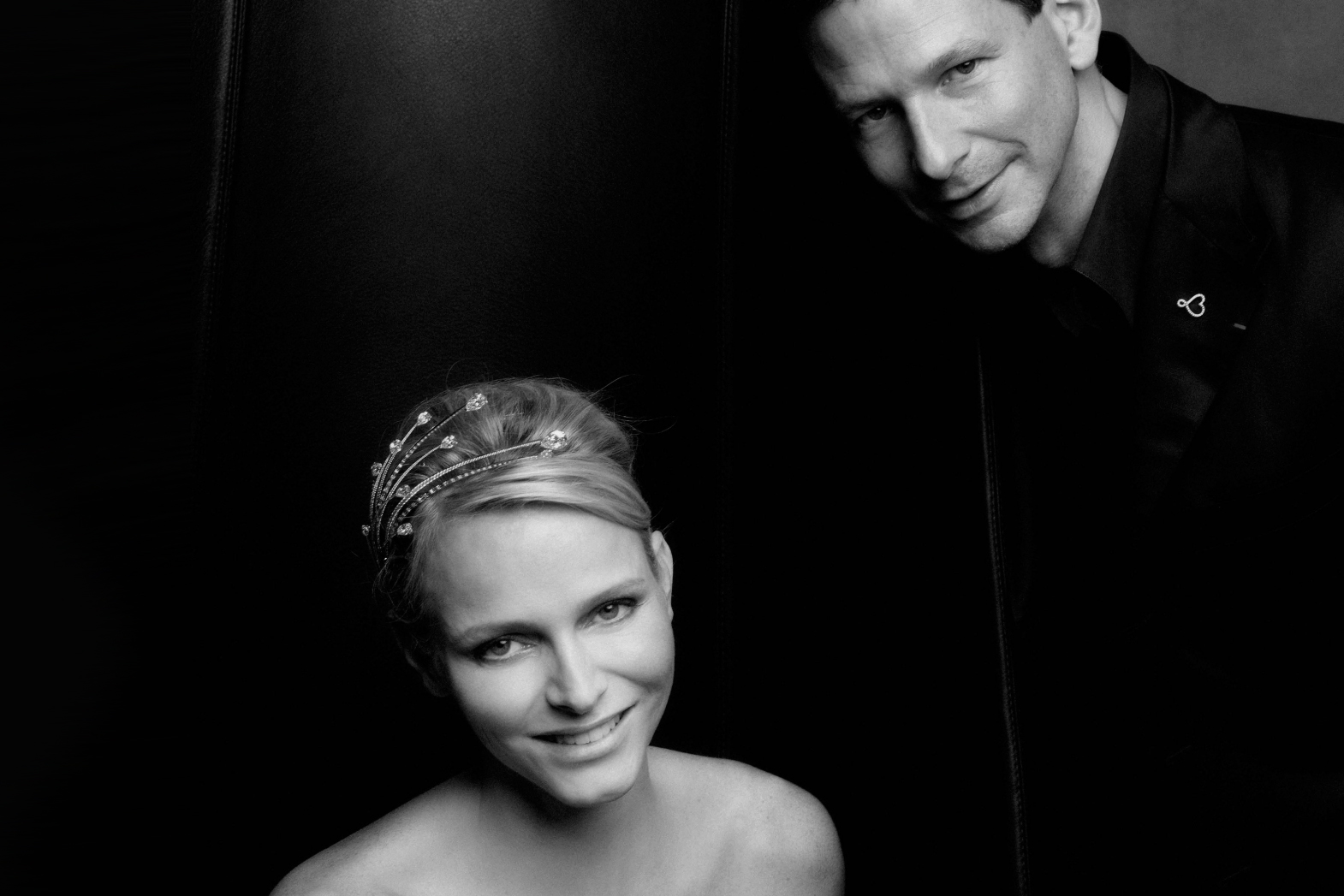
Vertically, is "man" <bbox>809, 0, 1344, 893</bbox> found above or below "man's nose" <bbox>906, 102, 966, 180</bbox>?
below

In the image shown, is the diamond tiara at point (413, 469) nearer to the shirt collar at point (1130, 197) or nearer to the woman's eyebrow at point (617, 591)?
the woman's eyebrow at point (617, 591)

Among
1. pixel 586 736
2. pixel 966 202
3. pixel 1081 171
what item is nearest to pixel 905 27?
pixel 966 202

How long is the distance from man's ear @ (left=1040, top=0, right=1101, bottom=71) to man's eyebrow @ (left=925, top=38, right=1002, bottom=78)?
0.42 ft

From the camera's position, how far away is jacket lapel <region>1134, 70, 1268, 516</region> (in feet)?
5.50

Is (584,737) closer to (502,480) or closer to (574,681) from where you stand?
(574,681)

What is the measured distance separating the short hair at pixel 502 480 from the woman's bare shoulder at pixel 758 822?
1.12 ft

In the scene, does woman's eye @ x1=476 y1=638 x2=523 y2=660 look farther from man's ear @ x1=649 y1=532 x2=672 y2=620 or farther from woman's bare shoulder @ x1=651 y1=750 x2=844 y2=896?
woman's bare shoulder @ x1=651 y1=750 x2=844 y2=896

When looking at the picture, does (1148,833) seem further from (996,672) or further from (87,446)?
(87,446)

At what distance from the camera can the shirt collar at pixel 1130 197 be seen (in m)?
1.75

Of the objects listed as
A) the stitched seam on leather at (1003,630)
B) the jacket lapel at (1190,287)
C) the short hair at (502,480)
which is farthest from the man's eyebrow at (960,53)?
the short hair at (502,480)

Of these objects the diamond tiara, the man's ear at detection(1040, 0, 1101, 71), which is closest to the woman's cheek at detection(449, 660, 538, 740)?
the diamond tiara

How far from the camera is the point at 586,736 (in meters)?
1.31

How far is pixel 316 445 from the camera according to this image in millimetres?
1835

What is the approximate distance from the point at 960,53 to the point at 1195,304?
412mm
